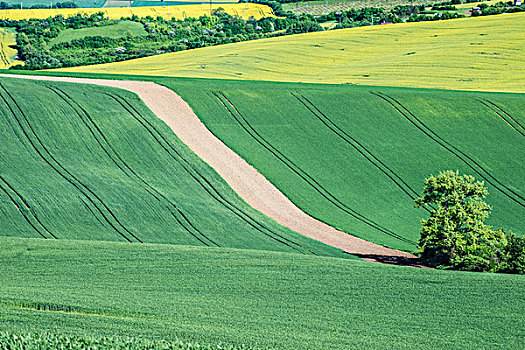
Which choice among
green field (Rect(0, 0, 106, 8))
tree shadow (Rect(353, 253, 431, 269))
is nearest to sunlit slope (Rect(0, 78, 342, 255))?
tree shadow (Rect(353, 253, 431, 269))

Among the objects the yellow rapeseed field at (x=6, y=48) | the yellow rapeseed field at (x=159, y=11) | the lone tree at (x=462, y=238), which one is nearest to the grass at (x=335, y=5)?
the yellow rapeseed field at (x=159, y=11)

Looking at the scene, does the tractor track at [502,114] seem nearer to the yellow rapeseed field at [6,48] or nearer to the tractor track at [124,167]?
the tractor track at [124,167]

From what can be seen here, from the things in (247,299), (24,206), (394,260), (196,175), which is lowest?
(394,260)

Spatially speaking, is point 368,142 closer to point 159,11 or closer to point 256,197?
point 256,197

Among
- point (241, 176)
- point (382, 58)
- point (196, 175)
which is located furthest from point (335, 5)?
point (196, 175)

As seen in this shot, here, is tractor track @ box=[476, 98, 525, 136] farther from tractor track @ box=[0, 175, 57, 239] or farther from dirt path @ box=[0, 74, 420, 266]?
tractor track @ box=[0, 175, 57, 239]

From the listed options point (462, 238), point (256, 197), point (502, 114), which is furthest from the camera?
point (502, 114)
